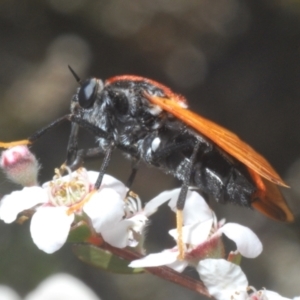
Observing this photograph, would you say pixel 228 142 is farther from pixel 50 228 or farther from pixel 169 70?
pixel 169 70

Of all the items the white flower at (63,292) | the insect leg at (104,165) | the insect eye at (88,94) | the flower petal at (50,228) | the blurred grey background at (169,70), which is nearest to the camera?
the flower petal at (50,228)

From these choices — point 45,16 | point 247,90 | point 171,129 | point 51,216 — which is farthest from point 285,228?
point 51,216

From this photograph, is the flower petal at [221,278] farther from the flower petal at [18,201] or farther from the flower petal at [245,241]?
the flower petal at [18,201]

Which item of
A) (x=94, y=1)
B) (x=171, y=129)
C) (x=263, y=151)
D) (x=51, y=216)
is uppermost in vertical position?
(x=171, y=129)

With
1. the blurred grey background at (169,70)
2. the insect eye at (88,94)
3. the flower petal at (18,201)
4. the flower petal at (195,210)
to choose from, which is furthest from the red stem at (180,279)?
the blurred grey background at (169,70)

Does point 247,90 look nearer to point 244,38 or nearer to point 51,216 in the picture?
point 244,38

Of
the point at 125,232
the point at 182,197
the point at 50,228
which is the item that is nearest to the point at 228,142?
the point at 182,197
